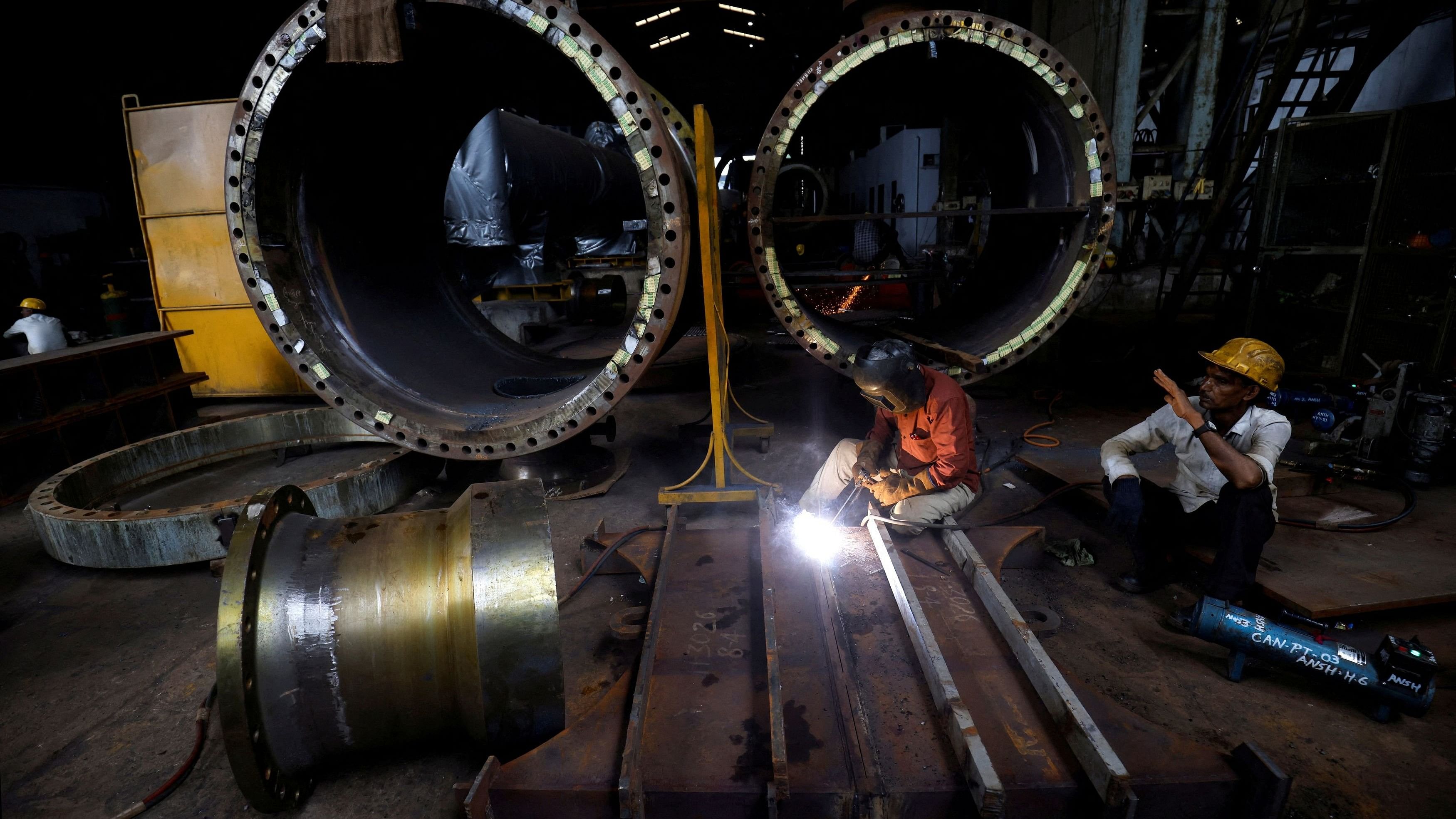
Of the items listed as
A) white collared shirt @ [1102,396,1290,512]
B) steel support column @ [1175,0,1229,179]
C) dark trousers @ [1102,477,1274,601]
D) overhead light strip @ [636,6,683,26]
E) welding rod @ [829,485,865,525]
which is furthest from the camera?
overhead light strip @ [636,6,683,26]

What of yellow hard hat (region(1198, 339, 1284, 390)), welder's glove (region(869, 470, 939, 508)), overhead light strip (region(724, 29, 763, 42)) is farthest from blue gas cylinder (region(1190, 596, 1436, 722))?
overhead light strip (region(724, 29, 763, 42))

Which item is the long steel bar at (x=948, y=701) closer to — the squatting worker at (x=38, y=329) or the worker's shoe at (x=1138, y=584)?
the worker's shoe at (x=1138, y=584)

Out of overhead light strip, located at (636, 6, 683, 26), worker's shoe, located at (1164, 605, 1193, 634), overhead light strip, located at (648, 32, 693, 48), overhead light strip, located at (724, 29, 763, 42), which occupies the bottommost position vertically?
worker's shoe, located at (1164, 605, 1193, 634)

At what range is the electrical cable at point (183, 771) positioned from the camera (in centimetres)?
193

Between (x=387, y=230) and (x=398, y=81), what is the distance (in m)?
0.90

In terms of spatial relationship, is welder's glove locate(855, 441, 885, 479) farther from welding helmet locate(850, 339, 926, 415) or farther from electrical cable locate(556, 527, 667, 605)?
electrical cable locate(556, 527, 667, 605)

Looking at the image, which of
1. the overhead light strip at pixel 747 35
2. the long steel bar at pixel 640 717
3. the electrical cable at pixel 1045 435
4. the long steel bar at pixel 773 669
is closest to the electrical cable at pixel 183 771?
the long steel bar at pixel 640 717

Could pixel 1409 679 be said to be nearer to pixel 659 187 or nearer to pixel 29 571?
pixel 659 187

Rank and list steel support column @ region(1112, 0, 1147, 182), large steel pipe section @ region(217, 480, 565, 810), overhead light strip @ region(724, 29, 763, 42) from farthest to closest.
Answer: overhead light strip @ region(724, 29, 763, 42) < steel support column @ region(1112, 0, 1147, 182) < large steel pipe section @ region(217, 480, 565, 810)

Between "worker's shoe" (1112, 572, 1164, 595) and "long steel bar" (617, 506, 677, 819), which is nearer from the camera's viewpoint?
"long steel bar" (617, 506, 677, 819)

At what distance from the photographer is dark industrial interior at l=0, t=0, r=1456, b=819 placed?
1.85m

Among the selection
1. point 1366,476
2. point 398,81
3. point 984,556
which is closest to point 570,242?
point 398,81

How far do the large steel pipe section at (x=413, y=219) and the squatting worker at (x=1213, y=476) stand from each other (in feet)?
6.78

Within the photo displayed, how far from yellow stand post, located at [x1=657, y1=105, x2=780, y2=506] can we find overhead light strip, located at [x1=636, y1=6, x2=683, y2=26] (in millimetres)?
11488
